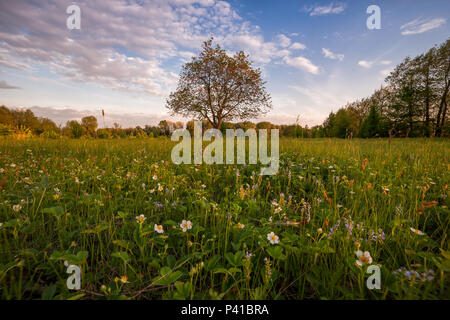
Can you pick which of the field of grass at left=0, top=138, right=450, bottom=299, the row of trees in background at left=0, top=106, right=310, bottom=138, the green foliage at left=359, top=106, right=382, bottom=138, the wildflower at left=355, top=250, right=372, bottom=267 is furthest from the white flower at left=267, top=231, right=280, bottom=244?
the green foliage at left=359, top=106, right=382, bottom=138

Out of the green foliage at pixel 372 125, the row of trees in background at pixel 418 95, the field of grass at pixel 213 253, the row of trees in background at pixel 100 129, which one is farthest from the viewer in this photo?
the green foliage at pixel 372 125

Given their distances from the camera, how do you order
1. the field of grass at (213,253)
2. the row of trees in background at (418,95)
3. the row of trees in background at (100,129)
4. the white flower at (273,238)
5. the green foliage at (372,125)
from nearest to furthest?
1. the field of grass at (213,253)
2. the white flower at (273,238)
3. the row of trees in background at (100,129)
4. the row of trees in background at (418,95)
5. the green foliage at (372,125)

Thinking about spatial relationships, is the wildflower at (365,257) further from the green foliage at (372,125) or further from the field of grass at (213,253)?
the green foliage at (372,125)

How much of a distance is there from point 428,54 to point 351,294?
139ft

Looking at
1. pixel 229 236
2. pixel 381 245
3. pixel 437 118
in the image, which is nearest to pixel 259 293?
pixel 229 236

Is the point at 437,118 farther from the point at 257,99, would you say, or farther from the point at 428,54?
the point at 257,99

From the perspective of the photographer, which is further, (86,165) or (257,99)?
(257,99)

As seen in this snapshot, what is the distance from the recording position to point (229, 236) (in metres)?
1.78

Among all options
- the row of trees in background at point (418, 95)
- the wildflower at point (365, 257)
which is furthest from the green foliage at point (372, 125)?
the wildflower at point (365, 257)

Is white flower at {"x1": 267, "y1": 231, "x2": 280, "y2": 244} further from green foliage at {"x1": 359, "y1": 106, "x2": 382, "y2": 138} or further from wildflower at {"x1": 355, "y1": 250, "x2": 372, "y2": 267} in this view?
green foliage at {"x1": 359, "y1": 106, "x2": 382, "y2": 138}

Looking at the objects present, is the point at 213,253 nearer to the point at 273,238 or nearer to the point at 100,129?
the point at 273,238

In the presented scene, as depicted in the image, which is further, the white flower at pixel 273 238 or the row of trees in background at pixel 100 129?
the row of trees in background at pixel 100 129

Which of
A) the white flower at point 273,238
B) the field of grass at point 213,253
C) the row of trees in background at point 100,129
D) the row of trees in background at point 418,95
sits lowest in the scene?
the field of grass at point 213,253

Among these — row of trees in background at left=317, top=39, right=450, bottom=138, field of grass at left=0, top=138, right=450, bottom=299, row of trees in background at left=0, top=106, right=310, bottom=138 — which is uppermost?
row of trees in background at left=317, top=39, right=450, bottom=138
